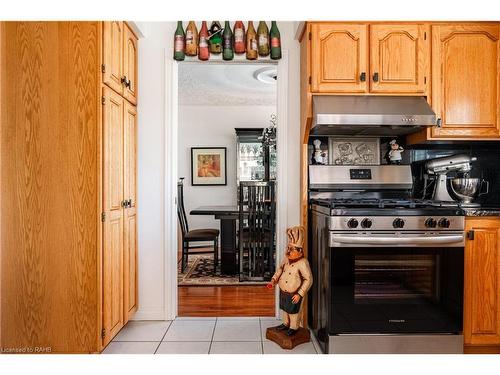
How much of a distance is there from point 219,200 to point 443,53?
4325 millimetres

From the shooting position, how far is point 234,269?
445 cm

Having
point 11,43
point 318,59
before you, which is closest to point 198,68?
point 318,59

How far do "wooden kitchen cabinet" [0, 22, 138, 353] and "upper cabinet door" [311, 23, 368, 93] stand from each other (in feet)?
4.26

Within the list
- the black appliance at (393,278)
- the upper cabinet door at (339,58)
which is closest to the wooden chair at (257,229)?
the upper cabinet door at (339,58)

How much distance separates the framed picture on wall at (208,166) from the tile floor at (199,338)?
3.53 m

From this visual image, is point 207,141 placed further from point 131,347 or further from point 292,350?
point 292,350

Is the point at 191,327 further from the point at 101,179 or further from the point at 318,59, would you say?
the point at 318,59

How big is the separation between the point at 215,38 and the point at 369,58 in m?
1.11

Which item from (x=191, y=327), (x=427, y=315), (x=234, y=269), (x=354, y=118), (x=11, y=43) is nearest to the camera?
(x=11, y=43)

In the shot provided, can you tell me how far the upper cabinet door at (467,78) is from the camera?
8.27 feet

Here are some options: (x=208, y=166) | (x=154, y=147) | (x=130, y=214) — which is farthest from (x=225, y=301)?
(x=208, y=166)

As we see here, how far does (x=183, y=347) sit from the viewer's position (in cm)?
243

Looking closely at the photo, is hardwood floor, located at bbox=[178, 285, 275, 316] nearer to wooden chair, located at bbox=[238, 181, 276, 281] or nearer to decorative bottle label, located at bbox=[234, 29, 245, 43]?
wooden chair, located at bbox=[238, 181, 276, 281]

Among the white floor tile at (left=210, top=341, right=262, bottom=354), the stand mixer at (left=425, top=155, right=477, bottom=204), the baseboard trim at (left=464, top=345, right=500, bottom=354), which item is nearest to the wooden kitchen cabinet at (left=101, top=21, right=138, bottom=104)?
the white floor tile at (left=210, top=341, right=262, bottom=354)
